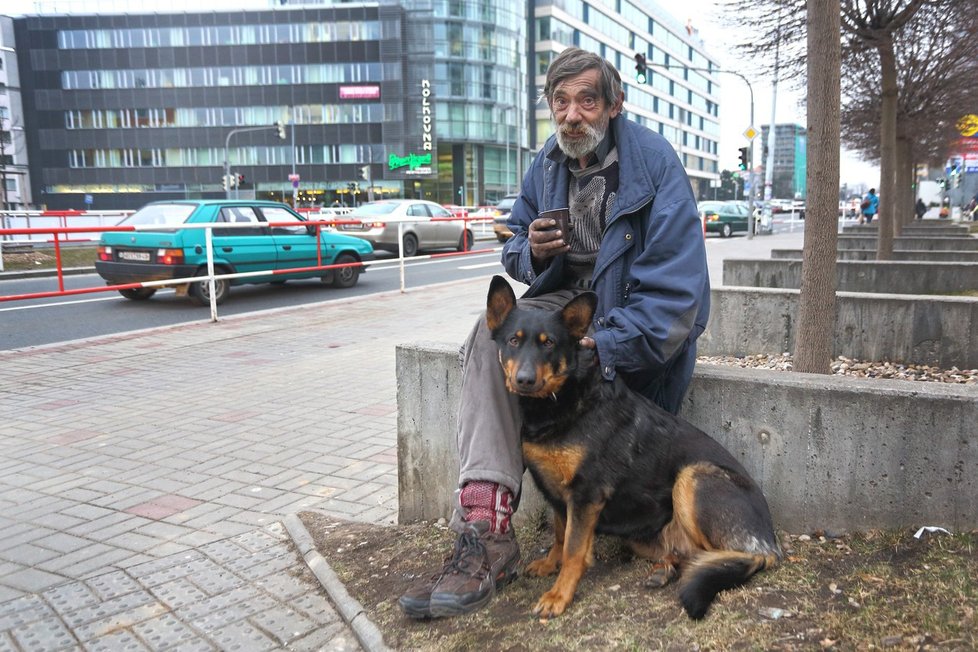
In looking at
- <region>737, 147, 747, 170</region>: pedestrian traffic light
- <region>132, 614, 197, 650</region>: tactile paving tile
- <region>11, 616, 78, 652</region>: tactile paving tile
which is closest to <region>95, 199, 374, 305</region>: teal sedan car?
<region>11, 616, 78, 652</region>: tactile paving tile

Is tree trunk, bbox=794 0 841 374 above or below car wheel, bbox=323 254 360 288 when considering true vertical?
above

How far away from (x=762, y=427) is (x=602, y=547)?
2.76ft

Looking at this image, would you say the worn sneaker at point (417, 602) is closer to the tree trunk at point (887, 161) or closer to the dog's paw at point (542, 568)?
the dog's paw at point (542, 568)

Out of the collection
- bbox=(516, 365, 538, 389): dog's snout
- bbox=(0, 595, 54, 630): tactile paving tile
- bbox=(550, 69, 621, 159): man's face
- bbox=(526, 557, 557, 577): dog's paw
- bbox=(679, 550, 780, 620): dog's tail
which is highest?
bbox=(550, 69, 621, 159): man's face

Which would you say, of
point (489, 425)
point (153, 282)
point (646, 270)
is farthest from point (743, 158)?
point (489, 425)

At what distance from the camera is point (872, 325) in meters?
6.01

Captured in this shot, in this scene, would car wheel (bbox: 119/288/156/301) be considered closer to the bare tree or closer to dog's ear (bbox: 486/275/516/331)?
the bare tree

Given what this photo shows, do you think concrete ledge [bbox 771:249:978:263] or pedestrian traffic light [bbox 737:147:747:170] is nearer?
concrete ledge [bbox 771:249:978:263]

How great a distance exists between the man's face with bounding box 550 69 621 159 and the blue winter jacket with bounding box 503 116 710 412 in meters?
0.10

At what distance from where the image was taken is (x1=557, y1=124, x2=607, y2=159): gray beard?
→ 9.79ft

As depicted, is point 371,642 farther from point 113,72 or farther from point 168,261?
point 113,72

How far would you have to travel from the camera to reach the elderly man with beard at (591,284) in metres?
2.68

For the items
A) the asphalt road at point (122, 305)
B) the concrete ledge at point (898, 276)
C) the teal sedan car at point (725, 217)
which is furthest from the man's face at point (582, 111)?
the teal sedan car at point (725, 217)

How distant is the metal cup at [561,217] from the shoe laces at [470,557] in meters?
1.23
